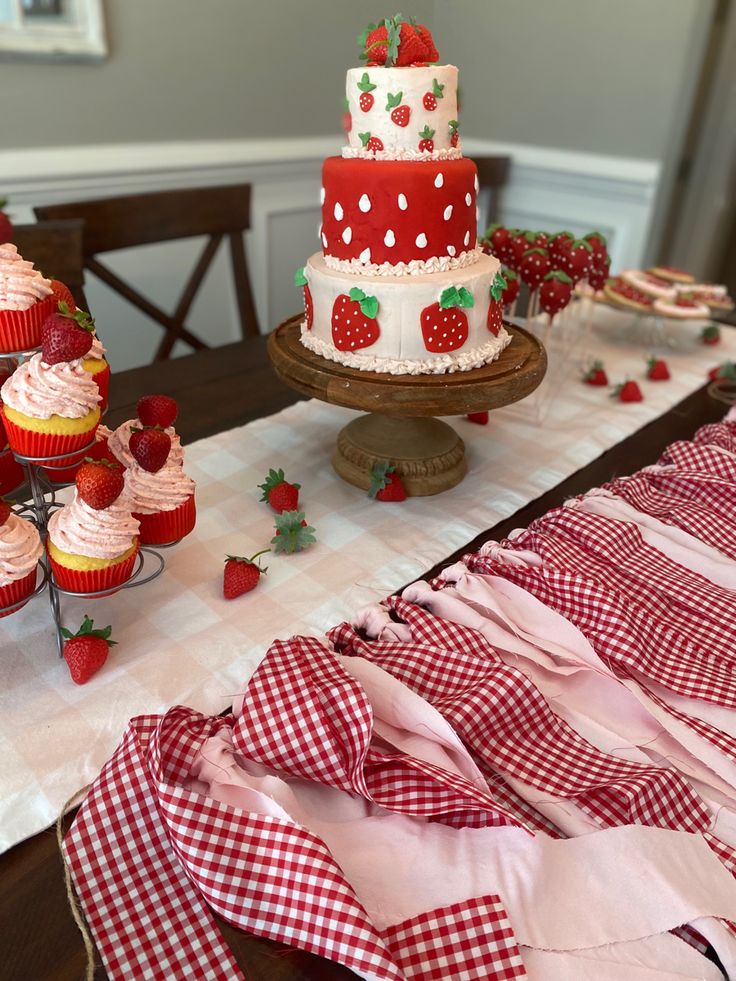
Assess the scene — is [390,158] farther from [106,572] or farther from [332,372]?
[106,572]

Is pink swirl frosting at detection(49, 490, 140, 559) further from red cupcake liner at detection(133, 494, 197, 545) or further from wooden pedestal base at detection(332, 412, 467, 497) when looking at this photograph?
wooden pedestal base at detection(332, 412, 467, 497)

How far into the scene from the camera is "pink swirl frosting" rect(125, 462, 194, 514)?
79cm

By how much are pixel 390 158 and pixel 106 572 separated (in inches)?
27.8

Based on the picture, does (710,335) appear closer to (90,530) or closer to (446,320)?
(446,320)

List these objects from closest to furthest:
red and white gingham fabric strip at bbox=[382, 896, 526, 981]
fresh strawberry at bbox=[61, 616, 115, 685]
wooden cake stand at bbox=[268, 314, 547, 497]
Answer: red and white gingham fabric strip at bbox=[382, 896, 526, 981]
fresh strawberry at bbox=[61, 616, 115, 685]
wooden cake stand at bbox=[268, 314, 547, 497]

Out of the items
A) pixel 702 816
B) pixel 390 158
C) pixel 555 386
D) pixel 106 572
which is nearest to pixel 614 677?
pixel 702 816

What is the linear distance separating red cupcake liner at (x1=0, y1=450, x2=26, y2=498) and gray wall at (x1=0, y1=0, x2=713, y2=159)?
123 centimetres

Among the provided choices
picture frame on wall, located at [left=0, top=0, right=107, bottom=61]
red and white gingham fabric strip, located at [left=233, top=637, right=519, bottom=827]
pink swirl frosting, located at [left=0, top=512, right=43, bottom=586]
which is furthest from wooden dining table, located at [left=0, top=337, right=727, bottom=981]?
picture frame on wall, located at [left=0, top=0, right=107, bottom=61]

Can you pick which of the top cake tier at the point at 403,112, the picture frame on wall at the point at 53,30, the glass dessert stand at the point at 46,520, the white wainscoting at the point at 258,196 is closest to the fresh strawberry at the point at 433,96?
the top cake tier at the point at 403,112

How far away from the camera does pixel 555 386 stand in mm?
1582

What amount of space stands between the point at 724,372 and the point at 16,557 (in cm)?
151

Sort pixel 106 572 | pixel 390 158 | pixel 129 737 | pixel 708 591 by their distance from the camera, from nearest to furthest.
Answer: pixel 129 737 → pixel 106 572 → pixel 708 591 → pixel 390 158

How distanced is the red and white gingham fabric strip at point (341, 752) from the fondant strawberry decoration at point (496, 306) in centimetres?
66

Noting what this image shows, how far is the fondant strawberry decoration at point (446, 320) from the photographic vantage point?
1.03 m
